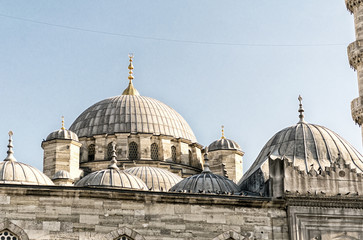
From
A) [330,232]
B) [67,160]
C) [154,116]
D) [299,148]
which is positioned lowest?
[330,232]

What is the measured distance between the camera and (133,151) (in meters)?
37.9

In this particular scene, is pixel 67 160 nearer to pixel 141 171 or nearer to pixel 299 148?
pixel 141 171

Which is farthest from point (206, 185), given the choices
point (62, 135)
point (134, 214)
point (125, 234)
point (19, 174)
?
point (62, 135)

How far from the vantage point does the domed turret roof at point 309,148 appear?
72.0ft

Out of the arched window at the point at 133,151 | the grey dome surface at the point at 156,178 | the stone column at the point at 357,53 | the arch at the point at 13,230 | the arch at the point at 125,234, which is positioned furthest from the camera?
the arched window at the point at 133,151

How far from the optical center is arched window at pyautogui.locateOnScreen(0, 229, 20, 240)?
1659 centimetres

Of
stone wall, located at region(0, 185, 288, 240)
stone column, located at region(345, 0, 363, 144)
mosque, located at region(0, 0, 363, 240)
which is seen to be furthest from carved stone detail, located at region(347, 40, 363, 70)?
stone wall, located at region(0, 185, 288, 240)

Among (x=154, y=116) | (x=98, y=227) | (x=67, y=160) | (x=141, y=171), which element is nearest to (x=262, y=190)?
(x=98, y=227)

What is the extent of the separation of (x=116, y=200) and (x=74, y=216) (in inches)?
40.8

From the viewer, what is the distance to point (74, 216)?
55.9 feet

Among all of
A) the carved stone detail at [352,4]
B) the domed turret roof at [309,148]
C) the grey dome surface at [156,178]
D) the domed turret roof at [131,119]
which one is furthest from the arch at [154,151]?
the domed turret roof at [309,148]

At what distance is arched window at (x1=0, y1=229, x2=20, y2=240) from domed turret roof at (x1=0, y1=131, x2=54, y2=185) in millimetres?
9936

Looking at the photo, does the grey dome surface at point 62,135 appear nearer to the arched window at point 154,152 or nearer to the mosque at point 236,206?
the arched window at point 154,152

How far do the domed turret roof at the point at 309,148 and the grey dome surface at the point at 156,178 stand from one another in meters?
8.23
